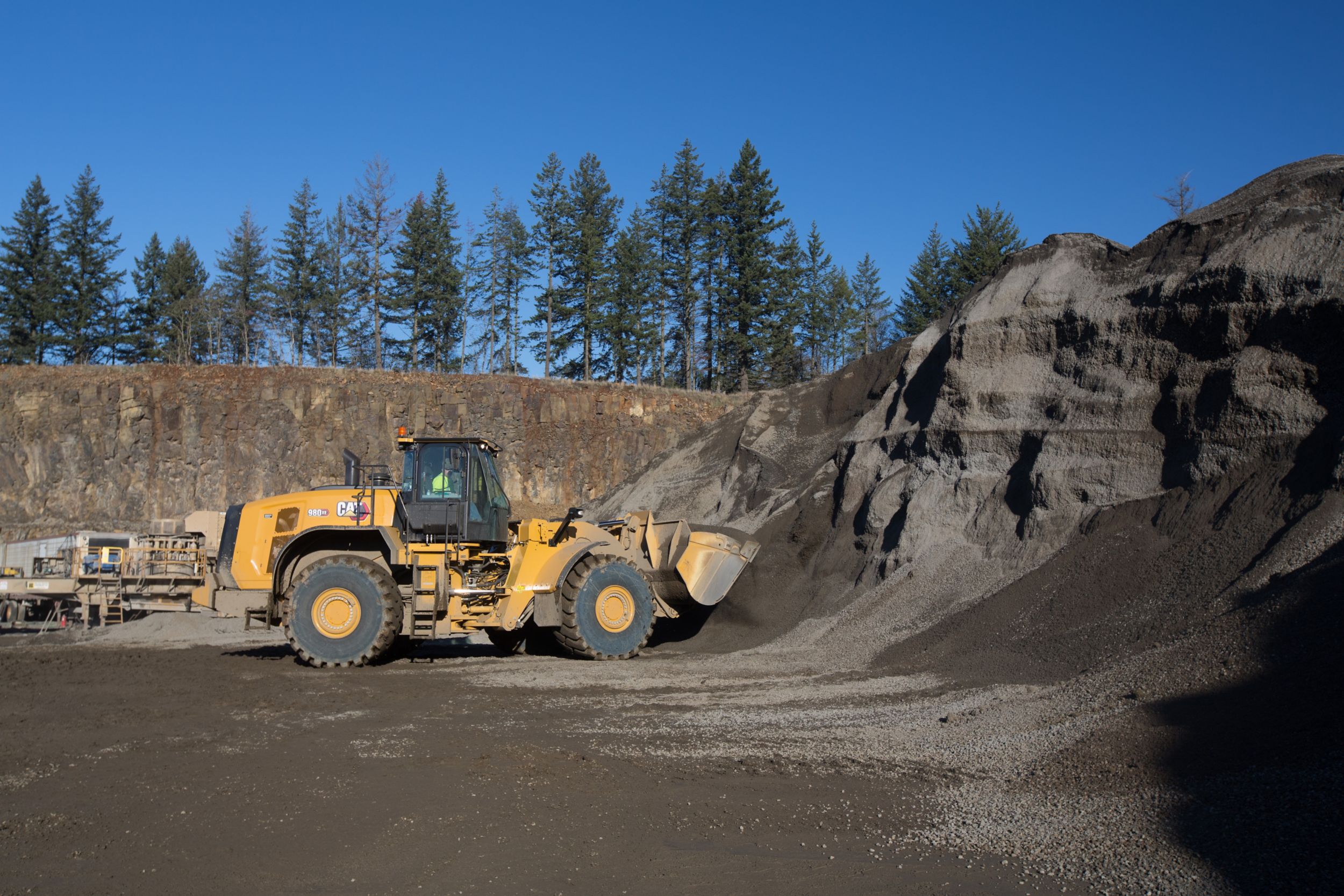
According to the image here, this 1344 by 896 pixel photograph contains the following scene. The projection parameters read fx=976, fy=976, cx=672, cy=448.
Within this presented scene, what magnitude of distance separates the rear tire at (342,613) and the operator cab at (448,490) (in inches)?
37.3

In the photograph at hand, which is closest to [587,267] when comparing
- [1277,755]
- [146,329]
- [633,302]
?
[633,302]

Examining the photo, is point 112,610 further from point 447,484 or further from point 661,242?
point 661,242

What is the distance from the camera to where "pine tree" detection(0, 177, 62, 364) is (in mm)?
42031

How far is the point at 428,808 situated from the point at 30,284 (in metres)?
46.3

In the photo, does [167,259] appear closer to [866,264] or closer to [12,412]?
[12,412]

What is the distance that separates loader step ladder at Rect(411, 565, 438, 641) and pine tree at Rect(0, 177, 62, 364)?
3770 cm

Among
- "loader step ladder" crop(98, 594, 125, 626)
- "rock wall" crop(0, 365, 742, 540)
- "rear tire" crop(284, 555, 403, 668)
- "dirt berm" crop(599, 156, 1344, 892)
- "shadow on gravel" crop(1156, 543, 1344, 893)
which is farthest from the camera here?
"rock wall" crop(0, 365, 742, 540)

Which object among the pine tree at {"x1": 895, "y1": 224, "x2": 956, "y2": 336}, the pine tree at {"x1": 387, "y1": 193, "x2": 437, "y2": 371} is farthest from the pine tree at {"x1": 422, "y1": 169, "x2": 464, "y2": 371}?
the pine tree at {"x1": 895, "y1": 224, "x2": 956, "y2": 336}

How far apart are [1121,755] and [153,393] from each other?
1380 inches

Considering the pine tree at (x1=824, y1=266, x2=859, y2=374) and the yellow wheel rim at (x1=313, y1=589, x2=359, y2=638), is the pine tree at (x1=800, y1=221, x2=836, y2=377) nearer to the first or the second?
the pine tree at (x1=824, y1=266, x2=859, y2=374)

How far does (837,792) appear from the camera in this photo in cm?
617

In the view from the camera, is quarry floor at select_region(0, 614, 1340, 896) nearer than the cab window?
Yes

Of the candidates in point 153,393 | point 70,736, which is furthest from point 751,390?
point 70,736

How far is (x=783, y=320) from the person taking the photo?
146 ft
